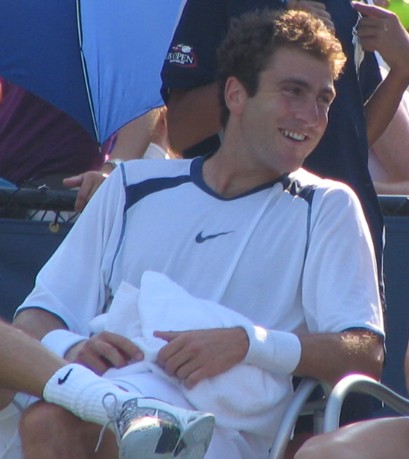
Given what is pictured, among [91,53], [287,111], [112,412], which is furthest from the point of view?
[91,53]

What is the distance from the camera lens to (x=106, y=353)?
13.3 feet

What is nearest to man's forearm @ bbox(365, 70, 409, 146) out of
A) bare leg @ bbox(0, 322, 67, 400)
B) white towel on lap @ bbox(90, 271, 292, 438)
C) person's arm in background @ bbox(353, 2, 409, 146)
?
person's arm in background @ bbox(353, 2, 409, 146)

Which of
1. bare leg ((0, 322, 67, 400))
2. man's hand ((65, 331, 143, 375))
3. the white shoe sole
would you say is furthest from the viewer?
man's hand ((65, 331, 143, 375))

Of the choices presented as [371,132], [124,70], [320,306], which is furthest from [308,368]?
[124,70]

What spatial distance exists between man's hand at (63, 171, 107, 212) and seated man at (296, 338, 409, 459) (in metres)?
1.53

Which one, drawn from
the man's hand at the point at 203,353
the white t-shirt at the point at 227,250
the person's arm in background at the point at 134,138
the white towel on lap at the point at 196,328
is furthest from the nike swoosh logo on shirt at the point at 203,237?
the person's arm in background at the point at 134,138

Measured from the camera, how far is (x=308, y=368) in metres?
3.97

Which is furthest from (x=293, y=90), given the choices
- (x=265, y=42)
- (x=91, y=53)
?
(x=91, y=53)

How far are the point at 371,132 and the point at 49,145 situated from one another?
1.40 metres

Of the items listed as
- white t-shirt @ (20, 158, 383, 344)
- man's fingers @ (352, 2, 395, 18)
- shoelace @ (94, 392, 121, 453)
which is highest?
man's fingers @ (352, 2, 395, 18)

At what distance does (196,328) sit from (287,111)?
77cm

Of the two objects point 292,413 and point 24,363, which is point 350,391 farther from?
point 24,363

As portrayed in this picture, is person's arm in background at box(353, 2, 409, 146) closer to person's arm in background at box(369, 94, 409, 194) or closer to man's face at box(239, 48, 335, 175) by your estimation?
man's face at box(239, 48, 335, 175)

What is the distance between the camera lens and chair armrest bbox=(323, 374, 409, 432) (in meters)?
3.65
